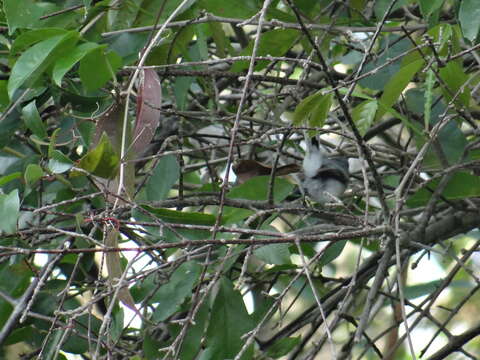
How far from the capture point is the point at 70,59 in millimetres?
1509

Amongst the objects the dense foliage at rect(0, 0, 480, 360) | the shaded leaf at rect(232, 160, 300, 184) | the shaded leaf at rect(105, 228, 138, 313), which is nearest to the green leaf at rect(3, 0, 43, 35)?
the dense foliage at rect(0, 0, 480, 360)

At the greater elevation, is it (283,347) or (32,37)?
(32,37)

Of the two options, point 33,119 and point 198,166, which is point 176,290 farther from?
point 198,166

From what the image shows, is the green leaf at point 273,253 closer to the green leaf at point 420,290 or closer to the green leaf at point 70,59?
the green leaf at point 70,59

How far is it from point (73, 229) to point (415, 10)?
3.61ft

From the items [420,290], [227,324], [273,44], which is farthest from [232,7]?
[420,290]

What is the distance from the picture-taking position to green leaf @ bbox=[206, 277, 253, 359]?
1691 mm

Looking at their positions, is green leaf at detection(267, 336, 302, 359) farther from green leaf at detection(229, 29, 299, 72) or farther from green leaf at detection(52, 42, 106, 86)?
green leaf at detection(52, 42, 106, 86)

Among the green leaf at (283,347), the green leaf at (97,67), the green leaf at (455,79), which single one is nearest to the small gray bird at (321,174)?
the green leaf at (283,347)

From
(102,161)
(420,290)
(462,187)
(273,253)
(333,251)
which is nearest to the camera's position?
(102,161)

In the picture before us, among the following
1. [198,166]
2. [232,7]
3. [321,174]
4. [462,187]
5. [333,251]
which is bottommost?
[333,251]

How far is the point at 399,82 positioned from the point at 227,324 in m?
0.62

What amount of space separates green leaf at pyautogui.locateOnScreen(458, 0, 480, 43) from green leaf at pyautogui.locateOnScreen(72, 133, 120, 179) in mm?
691

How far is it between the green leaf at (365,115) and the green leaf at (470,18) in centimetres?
22
